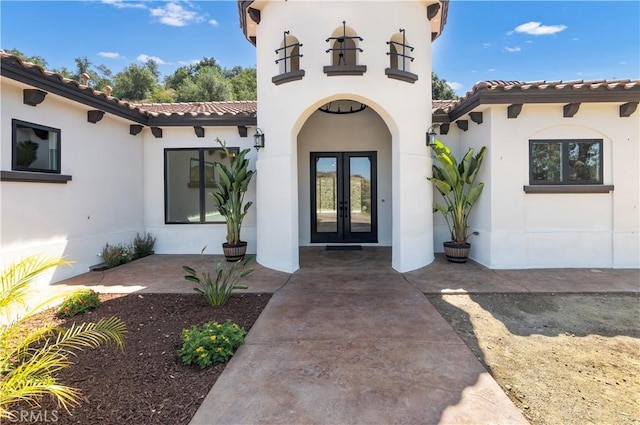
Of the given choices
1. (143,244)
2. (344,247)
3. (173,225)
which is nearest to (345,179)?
(344,247)

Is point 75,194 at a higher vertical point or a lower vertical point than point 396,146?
lower

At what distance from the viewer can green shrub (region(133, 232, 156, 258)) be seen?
27.2 feet

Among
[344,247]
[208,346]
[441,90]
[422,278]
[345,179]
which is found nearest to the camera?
[208,346]

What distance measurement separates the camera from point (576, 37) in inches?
386

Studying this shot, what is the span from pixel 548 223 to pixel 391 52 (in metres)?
5.11

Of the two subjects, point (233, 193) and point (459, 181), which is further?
point (233, 193)

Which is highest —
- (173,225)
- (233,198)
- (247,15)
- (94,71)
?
(94,71)

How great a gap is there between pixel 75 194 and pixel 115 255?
5.29 feet

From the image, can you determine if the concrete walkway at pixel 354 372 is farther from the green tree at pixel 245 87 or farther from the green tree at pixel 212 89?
the green tree at pixel 212 89

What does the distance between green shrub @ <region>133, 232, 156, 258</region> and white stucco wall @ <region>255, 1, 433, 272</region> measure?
3.64 metres

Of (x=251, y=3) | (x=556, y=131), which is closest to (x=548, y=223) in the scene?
(x=556, y=131)

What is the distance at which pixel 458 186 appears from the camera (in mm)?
7160

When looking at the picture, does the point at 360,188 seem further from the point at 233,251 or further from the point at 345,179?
the point at 233,251

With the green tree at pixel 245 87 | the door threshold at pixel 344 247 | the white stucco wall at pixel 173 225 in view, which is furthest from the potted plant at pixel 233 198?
the green tree at pixel 245 87
